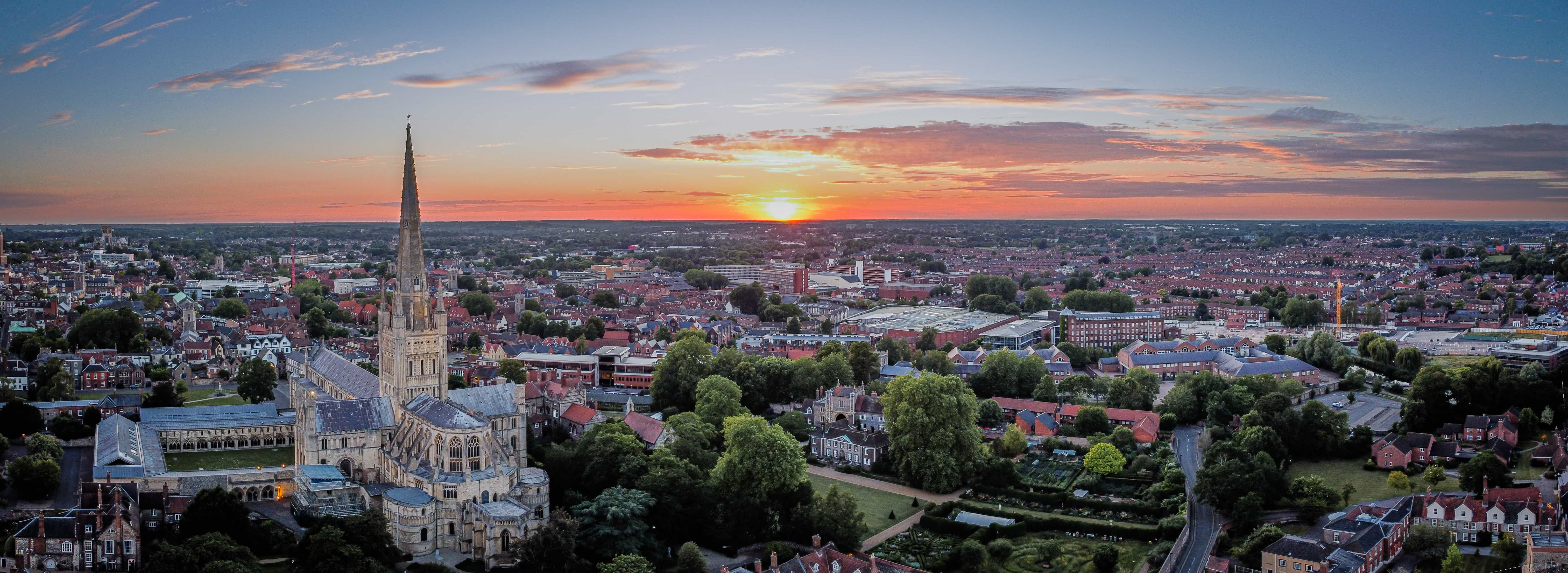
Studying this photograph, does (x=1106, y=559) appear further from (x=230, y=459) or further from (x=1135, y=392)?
(x=230, y=459)

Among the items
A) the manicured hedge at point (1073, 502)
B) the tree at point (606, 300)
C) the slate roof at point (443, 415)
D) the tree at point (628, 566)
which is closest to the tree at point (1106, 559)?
the manicured hedge at point (1073, 502)

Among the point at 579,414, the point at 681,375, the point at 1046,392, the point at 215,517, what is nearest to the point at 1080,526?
the point at 1046,392

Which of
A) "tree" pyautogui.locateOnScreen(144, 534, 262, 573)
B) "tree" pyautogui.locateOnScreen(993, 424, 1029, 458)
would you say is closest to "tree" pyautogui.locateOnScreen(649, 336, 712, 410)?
"tree" pyautogui.locateOnScreen(993, 424, 1029, 458)

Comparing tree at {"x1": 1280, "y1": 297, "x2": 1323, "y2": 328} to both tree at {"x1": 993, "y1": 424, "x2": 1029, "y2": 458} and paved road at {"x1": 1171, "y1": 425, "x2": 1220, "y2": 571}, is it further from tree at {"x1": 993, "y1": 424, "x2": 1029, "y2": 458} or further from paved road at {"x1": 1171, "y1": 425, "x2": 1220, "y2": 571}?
tree at {"x1": 993, "y1": 424, "x2": 1029, "y2": 458}

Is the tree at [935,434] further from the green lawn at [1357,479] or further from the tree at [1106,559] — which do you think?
the green lawn at [1357,479]

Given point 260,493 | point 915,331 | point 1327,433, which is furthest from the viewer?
point 915,331

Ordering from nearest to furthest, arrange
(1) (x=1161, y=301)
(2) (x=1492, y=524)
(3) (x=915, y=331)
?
(2) (x=1492, y=524), (3) (x=915, y=331), (1) (x=1161, y=301)

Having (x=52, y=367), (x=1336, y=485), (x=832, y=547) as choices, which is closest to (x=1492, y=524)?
(x=1336, y=485)

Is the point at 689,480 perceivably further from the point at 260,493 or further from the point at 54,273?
the point at 54,273
